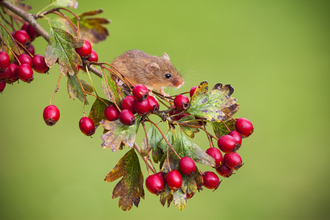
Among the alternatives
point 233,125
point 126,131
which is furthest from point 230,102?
point 126,131

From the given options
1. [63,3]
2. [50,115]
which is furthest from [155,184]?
[63,3]

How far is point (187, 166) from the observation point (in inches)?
29.0

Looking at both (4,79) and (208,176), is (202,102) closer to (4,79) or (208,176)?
(208,176)

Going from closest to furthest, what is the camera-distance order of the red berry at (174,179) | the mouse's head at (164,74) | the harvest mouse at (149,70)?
the red berry at (174,179) → the harvest mouse at (149,70) → the mouse's head at (164,74)

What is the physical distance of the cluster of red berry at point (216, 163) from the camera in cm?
73

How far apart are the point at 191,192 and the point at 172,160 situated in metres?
0.10

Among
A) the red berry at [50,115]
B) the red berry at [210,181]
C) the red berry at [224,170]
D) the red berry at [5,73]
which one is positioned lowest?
the red berry at [50,115]

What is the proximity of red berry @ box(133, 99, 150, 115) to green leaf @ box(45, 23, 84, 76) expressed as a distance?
24cm

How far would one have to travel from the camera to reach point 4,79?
3.10ft

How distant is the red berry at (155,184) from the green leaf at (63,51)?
407 millimetres

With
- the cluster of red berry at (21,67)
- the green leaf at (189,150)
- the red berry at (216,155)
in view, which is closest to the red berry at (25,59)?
the cluster of red berry at (21,67)

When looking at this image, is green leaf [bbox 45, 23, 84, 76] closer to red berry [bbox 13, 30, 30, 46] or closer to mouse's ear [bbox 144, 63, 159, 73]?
red berry [bbox 13, 30, 30, 46]

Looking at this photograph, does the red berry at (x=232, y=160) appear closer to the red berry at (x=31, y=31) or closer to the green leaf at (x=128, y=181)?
the green leaf at (x=128, y=181)

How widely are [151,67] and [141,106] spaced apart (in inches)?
38.1
